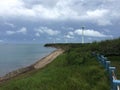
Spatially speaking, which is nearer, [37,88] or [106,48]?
[37,88]

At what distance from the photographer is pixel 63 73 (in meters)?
23.5

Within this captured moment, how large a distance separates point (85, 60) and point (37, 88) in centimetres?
1594

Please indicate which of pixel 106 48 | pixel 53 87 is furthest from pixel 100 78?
pixel 106 48

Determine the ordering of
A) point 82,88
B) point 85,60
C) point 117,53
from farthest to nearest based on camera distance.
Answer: point 117,53, point 85,60, point 82,88

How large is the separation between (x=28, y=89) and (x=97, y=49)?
90.1 ft

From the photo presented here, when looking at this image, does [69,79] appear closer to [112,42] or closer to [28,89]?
[28,89]

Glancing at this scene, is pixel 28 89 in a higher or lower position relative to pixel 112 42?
lower

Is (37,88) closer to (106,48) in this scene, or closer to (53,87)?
(53,87)

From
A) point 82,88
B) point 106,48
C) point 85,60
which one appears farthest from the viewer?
point 106,48

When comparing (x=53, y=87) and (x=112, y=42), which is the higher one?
(x=112, y=42)

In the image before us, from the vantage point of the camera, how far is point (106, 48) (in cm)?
4269

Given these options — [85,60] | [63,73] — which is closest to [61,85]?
[63,73]

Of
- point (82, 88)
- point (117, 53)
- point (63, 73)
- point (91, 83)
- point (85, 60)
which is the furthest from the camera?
point (117, 53)

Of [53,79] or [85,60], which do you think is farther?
[85,60]
